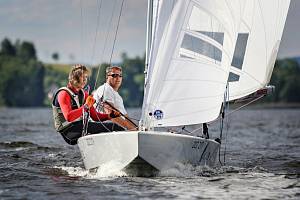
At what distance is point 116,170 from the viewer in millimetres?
10250

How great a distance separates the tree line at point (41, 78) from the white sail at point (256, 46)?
3315 inches

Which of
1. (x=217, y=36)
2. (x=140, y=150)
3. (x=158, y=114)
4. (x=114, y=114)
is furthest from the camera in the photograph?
(x=217, y=36)

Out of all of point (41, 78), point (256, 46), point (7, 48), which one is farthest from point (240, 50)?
point (7, 48)

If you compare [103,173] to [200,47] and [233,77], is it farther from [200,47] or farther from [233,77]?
[233,77]

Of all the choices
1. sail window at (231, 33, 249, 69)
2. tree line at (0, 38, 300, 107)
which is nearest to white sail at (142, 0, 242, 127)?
sail window at (231, 33, 249, 69)

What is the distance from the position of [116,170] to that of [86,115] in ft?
3.47

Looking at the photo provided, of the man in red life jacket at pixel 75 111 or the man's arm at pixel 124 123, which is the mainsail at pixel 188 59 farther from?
the man in red life jacket at pixel 75 111

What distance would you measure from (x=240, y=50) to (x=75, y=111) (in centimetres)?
366

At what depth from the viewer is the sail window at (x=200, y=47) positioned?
10.8 metres

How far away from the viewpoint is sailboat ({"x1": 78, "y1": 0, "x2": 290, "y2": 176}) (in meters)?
9.95

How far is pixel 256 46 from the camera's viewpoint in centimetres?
1303

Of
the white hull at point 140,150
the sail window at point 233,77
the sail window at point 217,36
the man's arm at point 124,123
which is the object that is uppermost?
the sail window at point 217,36

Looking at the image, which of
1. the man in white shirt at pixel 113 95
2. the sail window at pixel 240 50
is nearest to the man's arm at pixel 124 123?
the man in white shirt at pixel 113 95

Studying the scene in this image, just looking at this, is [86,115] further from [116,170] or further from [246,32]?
[246,32]
